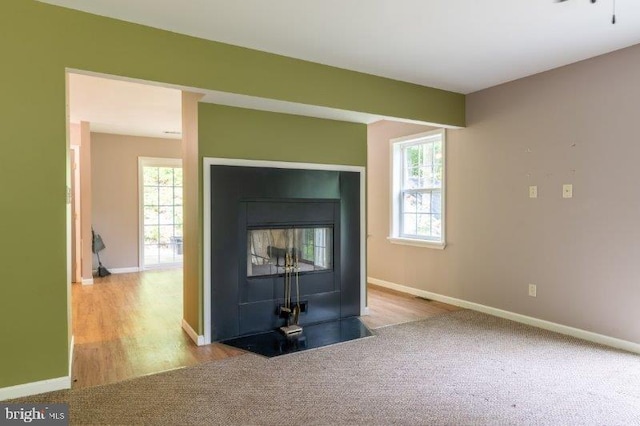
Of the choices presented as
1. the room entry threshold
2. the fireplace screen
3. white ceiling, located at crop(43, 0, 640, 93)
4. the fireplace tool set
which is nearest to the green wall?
white ceiling, located at crop(43, 0, 640, 93)

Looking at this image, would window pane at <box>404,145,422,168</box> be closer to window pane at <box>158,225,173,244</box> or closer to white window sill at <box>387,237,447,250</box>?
white window sill at <box>387,237,447,250</box>

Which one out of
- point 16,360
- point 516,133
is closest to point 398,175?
point 516,133

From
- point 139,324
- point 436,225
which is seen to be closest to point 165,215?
point 139,324

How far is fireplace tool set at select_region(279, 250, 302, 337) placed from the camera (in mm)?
3860

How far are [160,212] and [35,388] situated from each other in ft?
17.3

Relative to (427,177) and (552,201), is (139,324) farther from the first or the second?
(552,201)

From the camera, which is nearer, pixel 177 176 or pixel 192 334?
pixel 192 334

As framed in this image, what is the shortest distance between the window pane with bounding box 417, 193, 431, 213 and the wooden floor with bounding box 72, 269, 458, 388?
1.15 metres

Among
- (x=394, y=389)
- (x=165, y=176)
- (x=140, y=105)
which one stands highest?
(x=140, y=105)

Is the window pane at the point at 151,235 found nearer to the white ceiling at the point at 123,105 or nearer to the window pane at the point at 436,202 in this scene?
the white ceiling at the point at 123,105

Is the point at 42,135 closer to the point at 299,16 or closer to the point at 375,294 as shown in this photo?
the point at 299,16

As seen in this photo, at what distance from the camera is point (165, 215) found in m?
7.61

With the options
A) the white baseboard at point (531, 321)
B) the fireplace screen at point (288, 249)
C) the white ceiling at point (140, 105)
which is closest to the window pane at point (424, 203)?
the white baseboard at point (531, 321)

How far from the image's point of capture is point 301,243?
13.5ft
